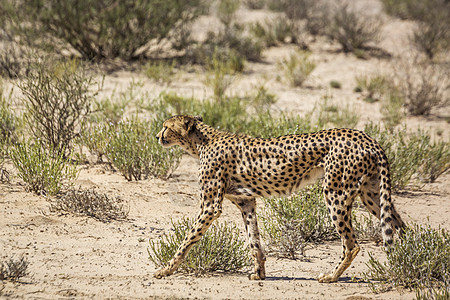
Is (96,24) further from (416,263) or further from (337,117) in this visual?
(416,263)

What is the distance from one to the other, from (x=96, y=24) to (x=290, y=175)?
31.8ft

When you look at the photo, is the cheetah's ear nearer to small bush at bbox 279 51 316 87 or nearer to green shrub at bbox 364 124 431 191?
green shrub at bbox 364 124 431 191

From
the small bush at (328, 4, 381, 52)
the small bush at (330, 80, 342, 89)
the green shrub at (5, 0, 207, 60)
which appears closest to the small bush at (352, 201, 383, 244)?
the small bush at (330, 80, 342, 89)

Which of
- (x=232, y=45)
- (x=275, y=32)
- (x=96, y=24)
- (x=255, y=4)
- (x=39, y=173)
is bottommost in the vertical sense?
(x=39, y=173)

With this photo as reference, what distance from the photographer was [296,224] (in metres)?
6.94

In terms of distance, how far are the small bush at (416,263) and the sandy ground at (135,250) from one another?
0.12 metres

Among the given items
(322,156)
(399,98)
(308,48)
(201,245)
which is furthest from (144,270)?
(308,48)

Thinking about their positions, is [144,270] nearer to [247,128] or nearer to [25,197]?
[25,197]

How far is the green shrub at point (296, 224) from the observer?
665 centimetres

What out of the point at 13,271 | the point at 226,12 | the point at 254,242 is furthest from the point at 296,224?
the point at 226,12

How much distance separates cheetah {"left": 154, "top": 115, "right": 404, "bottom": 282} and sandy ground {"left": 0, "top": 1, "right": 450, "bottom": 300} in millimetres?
266

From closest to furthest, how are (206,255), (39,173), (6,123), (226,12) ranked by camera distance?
1. (206,255)
2. (39,173)
3. (6,123)
4. (226,12)

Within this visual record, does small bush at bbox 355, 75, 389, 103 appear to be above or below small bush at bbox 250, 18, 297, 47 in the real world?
below

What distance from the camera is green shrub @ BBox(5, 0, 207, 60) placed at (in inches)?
539
